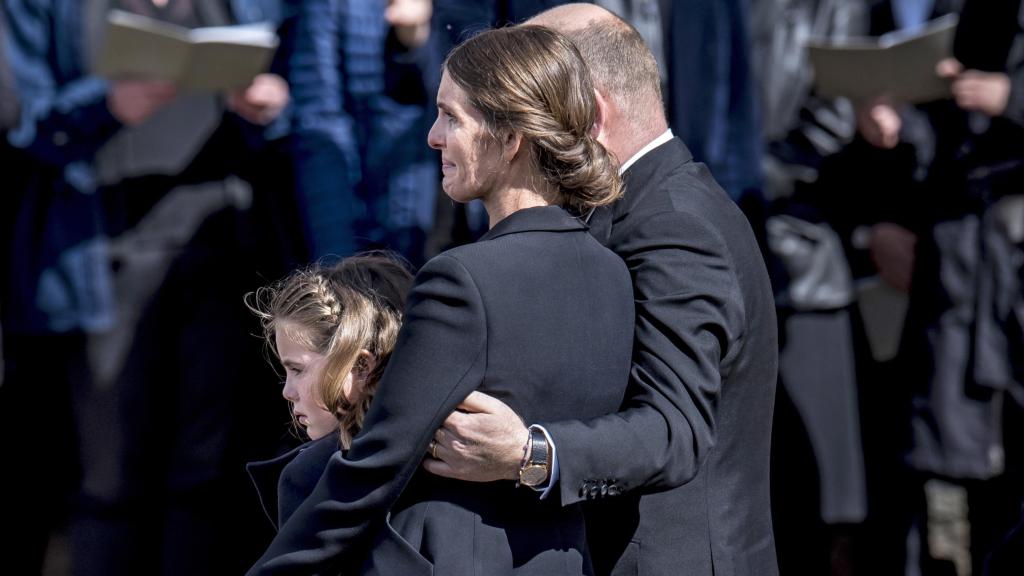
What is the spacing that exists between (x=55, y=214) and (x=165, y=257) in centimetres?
32

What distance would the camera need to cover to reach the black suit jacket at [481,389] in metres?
1.95

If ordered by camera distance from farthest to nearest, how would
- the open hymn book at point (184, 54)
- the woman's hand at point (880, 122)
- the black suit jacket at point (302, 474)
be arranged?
the woman's hand at point (880, 122)
the open hymn book at point (184, 54)
the black suit jacket at point (302, 474)

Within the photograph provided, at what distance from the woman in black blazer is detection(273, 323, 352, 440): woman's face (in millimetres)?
223

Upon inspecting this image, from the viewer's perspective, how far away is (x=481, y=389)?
1.98 m

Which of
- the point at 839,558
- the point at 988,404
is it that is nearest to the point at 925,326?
the point at 988,404

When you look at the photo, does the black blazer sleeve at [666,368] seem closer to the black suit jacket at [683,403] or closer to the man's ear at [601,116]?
the black suit jacket at [683,403]

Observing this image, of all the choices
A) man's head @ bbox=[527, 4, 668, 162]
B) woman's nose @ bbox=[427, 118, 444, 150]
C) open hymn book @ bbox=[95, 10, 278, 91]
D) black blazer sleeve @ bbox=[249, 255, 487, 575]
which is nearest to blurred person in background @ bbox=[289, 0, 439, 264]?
open hymn book @ bbox=[95, 10, 278, 91]

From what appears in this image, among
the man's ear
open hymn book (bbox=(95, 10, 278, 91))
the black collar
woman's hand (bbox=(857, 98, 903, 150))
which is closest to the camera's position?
the black collar

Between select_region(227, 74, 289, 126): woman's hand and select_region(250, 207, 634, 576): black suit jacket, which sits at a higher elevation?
select_region(250, 207, 634, 576): black suit jacket

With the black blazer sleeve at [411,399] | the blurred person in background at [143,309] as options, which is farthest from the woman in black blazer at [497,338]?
the blurred person in background at [143,309]

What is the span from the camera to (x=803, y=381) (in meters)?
4.27

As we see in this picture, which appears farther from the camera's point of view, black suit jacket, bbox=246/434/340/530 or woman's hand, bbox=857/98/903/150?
woman's hand, bbox=857/98/903/150

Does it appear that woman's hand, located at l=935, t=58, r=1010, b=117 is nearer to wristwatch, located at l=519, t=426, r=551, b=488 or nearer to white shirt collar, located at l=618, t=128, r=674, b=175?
white shirt collar, located at l=618, t=128, r=674, b=175

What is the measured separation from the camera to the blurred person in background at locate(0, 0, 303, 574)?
12.9 feet
